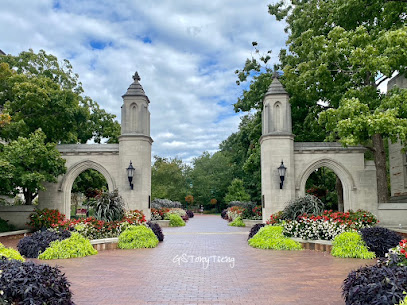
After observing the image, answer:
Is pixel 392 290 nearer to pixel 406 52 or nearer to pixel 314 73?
pixel 406 52

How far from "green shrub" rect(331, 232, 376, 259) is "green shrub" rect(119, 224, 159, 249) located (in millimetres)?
6087

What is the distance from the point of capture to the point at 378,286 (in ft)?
16.0

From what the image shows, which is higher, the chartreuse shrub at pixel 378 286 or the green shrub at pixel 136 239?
the chartreuse shrub at pixel 378 286

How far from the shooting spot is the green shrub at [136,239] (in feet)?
42.2

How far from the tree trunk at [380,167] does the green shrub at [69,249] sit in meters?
12.1

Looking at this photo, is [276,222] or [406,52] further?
[276,222]

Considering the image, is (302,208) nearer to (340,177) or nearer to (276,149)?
(276,149)

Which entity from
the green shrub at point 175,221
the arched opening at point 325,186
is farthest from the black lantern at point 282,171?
the green shrub at point 175,221

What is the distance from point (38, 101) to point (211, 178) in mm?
44177

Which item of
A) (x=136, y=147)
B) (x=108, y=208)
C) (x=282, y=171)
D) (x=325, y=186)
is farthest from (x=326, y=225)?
(x=325, y=186)

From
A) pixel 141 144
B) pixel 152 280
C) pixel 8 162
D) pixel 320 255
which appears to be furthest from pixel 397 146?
pixel 8 162

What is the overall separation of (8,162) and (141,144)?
Result: 5702 millimetres

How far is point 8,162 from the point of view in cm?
1463

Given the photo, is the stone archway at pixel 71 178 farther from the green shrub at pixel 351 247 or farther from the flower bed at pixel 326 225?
the green shrub at pixel 351 247
